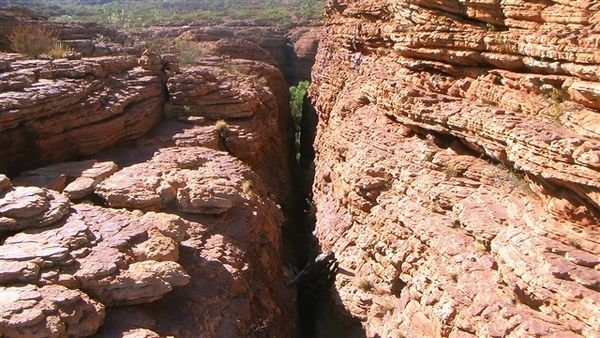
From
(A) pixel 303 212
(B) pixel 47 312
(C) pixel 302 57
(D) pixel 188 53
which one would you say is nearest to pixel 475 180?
(B) pixel 47 312

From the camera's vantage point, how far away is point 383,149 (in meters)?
14.5

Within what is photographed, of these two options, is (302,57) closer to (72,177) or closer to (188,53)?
(188,53)

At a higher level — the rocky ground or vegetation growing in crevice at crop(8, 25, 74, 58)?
vegetation growing in crevice at crop(8, 25, 74, 58)

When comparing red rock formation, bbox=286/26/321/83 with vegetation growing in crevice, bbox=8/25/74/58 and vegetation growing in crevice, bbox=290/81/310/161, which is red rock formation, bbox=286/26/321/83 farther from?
vegetation growing in crevice, bbox=8/25/74/58

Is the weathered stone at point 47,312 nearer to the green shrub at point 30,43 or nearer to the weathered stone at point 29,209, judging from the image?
the weathered stone at point 29,209

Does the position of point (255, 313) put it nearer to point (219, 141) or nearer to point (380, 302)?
point (380, 302)

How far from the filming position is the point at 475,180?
1118 centimetres

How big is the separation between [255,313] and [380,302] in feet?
9.19

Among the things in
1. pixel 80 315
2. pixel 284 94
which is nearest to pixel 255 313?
pixel 80 315

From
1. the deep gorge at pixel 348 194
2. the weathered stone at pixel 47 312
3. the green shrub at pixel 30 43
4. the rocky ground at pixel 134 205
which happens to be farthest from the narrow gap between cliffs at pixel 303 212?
the green shrub at pixel 30 43

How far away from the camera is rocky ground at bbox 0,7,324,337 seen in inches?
365

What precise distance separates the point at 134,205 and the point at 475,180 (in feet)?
23.5

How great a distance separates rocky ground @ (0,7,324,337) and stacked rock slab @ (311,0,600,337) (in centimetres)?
275

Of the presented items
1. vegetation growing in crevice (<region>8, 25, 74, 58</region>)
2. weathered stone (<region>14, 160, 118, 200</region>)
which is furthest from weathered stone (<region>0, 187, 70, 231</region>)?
vegetation growing in crevice (<region>8, 25, 74, 58</region>)
